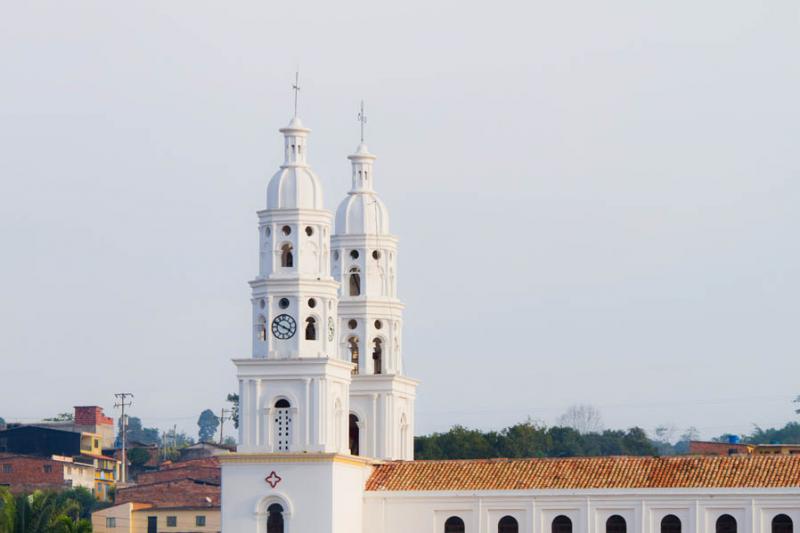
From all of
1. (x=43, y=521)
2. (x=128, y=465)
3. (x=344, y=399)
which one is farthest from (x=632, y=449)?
(x=344, y=399)

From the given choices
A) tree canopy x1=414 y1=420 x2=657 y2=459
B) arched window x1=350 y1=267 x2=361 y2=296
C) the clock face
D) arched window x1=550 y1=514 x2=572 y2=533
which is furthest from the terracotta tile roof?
tree canopy x1=414 y1=420 x2=657 y2=459

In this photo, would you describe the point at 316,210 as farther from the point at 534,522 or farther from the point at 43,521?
the point at 43,521

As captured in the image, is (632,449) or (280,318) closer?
(280,318)

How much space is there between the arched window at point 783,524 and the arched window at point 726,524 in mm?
1398

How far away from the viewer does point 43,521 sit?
92062 mm

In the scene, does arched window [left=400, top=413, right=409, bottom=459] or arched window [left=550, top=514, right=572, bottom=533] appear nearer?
arched window [left=550, top=514, right=572, bottom=533]

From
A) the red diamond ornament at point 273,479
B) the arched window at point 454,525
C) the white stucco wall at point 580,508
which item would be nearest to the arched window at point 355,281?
the white stucco wall at point 580,508

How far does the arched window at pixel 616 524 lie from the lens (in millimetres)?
72625

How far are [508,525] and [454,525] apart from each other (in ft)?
6.40

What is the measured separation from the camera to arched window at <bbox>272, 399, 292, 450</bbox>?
73.2m

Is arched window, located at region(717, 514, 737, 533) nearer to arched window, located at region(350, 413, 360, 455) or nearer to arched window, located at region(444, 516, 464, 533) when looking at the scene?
arched window, located at region(444, 516, 464, 533)

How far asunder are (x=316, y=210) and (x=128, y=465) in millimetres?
100531

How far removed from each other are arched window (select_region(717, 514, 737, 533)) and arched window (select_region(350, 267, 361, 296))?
17811 millimetres

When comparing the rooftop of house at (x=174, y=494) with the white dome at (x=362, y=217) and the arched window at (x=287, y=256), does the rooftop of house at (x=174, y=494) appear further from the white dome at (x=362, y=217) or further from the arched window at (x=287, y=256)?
the arched window at (x=287, y=256)
